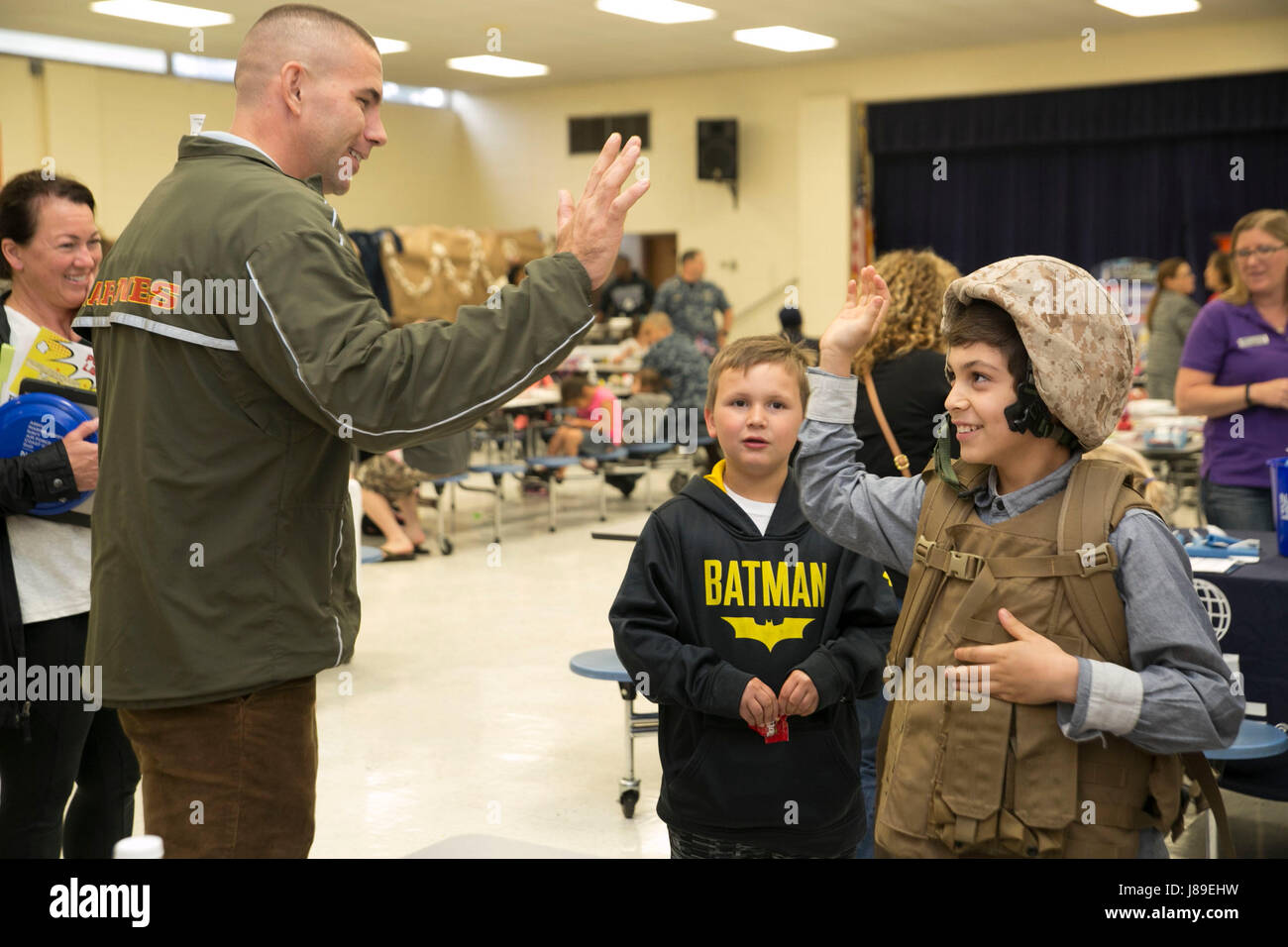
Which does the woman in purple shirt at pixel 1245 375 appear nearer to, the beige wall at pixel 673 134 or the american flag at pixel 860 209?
the beige wall at pixel 673 134

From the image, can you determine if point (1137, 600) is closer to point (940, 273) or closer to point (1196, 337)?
point (940, 273)

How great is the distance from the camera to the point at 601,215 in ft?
5.52

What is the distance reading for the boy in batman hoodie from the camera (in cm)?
209

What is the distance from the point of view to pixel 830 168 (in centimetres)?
1486

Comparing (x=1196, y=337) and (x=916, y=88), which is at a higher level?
(x=916, y=88)

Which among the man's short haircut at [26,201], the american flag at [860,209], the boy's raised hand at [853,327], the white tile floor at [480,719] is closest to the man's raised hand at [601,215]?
the boy's raised hand at [853,327]

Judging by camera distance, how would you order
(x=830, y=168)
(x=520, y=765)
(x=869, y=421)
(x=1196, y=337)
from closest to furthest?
(x=869, y=421) < (x=1196, y=337) < (x=520, y=765) < (x=830, y=168)

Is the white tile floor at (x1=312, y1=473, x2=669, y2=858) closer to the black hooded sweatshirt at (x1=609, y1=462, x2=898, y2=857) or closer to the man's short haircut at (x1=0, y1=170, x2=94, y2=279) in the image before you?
the black hooded sweatshirt at (x1=609, y1=462, x2=898, y2=857)

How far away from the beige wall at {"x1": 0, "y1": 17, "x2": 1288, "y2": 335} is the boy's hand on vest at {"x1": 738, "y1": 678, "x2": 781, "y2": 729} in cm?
1267

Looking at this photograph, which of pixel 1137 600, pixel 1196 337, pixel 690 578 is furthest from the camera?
pixel 1196 337

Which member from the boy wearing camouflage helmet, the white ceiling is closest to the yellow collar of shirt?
the boy wearing camouflage helmet

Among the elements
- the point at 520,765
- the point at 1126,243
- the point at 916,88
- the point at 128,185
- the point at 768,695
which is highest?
the point at 916,88
